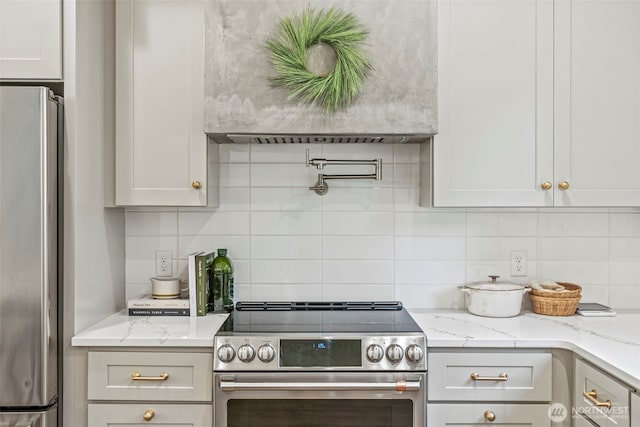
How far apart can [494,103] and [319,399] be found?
133 cm

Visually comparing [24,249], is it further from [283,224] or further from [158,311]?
[283,224]

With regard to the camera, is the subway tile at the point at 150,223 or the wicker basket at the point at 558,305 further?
the subway tile at the point at 150,223

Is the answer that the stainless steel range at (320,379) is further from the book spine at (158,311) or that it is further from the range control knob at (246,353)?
the book spine at (158,311)

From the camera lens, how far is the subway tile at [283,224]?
2.40 meters

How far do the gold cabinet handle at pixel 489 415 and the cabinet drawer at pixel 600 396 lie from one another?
273mm

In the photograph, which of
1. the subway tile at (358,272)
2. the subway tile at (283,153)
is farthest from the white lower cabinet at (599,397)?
the subway tile at (283,153)

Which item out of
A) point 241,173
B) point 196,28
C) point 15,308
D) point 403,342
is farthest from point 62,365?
point 196,28

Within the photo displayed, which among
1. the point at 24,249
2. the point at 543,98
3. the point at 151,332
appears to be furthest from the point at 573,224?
the point at 24,249

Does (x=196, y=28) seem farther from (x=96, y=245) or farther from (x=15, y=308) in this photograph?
(x=15, y=308)

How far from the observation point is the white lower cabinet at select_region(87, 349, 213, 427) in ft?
6.05

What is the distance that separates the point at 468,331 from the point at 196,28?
1.60 m

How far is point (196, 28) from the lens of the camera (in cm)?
210

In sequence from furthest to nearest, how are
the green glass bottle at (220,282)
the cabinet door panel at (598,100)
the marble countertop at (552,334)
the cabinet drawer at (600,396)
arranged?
1. the green glass bottle at (220,282)
2. the cabinet door panel at (598,100)
3. the marble countertop at (552,334)
4. the cabinet drawer at (600,396)

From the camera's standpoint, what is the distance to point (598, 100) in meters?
2.07
